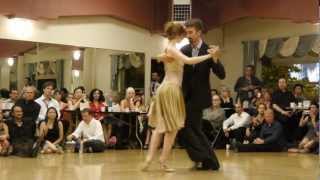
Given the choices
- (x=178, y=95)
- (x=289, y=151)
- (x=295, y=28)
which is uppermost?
(x=295, y=28)

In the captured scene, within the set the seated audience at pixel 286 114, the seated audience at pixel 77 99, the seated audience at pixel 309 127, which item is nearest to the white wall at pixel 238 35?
the seated audience at pixel 286 114

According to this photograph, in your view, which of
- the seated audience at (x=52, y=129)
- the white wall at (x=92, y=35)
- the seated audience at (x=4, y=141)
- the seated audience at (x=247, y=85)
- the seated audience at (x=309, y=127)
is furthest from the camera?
the seated audience at (x=247, y=85)

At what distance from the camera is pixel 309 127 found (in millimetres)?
9586

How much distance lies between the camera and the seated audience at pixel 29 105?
8.75 meters

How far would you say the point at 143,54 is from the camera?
12.2 metres

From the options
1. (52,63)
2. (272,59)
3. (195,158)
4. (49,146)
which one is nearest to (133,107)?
(52,63)

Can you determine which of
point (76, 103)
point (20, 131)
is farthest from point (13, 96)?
point (20, 131)

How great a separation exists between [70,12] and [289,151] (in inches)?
192

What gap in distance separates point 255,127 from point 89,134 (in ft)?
9.45

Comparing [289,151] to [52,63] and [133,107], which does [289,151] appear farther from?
[52,63]

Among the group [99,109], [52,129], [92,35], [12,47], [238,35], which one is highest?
[238,35]

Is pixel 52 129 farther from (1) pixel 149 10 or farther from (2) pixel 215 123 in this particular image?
(1) pixel 149 10

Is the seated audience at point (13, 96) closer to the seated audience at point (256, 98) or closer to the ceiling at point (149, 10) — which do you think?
the ceiling at point (149, 10)

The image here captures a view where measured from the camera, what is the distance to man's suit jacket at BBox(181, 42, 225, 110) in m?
5.31
